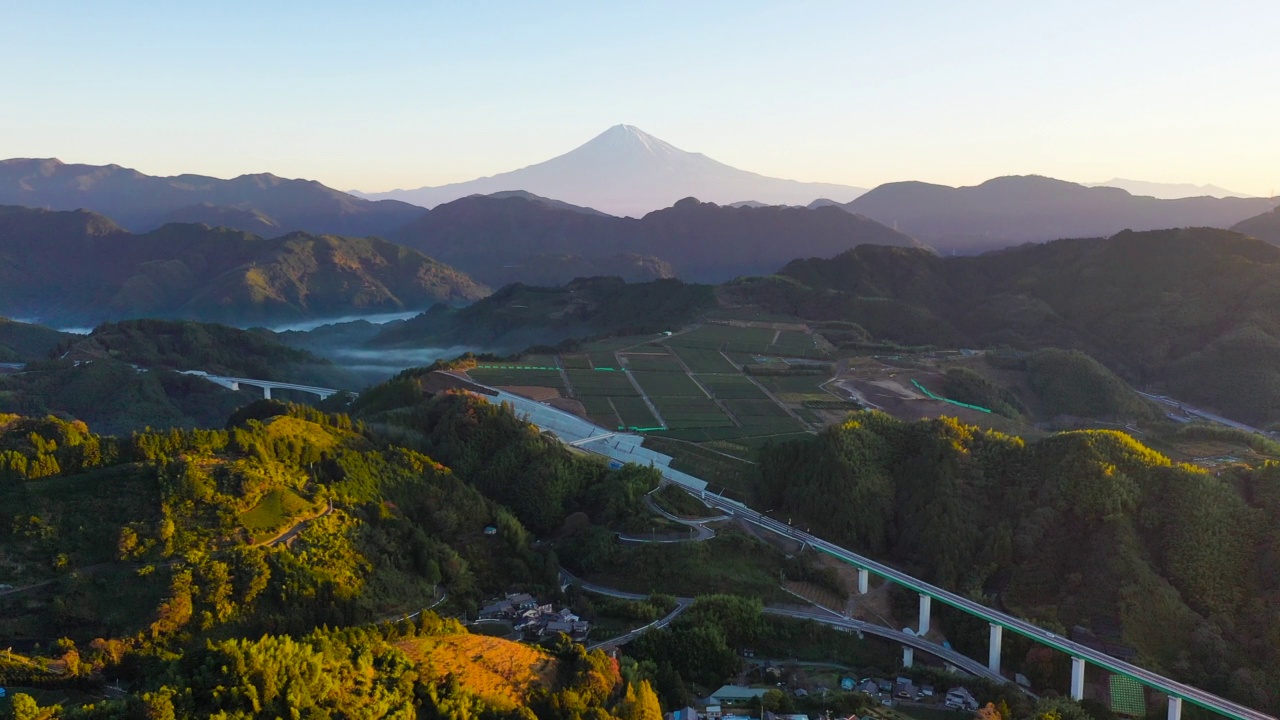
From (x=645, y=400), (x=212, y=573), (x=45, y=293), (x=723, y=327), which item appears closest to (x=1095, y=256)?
(x=723, y=327)

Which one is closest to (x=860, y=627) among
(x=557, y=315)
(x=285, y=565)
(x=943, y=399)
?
(x=285, y=565)

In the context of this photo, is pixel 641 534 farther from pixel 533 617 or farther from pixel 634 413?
pixel 634 413

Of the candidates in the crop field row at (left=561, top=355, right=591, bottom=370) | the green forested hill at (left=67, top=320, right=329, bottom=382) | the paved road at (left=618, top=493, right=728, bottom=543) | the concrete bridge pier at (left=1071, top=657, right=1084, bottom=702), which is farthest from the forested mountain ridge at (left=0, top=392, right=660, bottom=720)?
the green forested hill at (left=67, top=320, right=329, bottom=382)

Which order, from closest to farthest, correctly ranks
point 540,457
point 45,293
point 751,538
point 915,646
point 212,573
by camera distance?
point 212,573
point 915,646
point 751,538
point 540,457
point 45,293

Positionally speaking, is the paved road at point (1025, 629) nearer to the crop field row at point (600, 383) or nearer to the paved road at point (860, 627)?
the paved road at point (860, 627)

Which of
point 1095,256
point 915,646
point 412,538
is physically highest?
point 1095,256

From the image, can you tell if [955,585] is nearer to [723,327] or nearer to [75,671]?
[75,671]

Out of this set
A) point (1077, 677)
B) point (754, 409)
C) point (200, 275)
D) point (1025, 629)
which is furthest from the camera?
point (200, 275)

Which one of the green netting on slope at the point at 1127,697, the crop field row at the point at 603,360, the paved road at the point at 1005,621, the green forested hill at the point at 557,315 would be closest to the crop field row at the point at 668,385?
the crop field row at the point at 603,360
